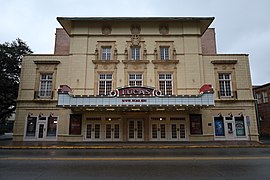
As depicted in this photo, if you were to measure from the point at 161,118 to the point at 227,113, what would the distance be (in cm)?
717

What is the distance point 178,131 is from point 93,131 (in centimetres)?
899

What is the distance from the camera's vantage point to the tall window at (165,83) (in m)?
21.0

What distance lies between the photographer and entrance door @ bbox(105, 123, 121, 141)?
19.9m

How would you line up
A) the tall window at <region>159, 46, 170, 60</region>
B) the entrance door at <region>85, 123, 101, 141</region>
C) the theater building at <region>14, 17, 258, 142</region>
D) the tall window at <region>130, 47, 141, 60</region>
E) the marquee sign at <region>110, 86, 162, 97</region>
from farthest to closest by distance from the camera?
the tall window at <region>159, 46, 170, 60</region> < the tall window at <region>130, 47, 141, 60</region> < the theater building at <region>14, 17, 258, 142</region> < the entrance door at <region>85, 123, 101, 141</region> < the marquee sign at <region>110, 86, 162, 97</region>

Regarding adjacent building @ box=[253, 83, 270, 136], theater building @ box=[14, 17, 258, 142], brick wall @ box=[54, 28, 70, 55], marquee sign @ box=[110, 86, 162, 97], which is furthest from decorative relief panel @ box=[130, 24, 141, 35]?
adjacent building @ box=[253, 83, 270, 136]

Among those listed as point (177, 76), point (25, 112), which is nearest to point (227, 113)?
point (177, 76)

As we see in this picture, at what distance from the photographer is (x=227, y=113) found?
67.3ft

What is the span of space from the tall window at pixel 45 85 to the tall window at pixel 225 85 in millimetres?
19192

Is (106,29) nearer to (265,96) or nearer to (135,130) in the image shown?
(135,130)

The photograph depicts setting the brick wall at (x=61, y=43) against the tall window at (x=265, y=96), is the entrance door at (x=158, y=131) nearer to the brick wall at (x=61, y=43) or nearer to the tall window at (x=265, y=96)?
the brick wall at (x=61, y=43)

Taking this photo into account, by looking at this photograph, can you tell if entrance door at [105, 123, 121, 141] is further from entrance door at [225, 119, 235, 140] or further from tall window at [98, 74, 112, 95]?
entrance door at [225, 119, 235, 140]

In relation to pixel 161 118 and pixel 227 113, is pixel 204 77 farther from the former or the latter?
pixel 161 118

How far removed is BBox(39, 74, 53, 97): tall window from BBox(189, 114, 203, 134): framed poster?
52.0 ft

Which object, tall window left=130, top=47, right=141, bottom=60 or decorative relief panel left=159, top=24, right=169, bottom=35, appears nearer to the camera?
tall window left=130, top=47, right=141, bottom=60
